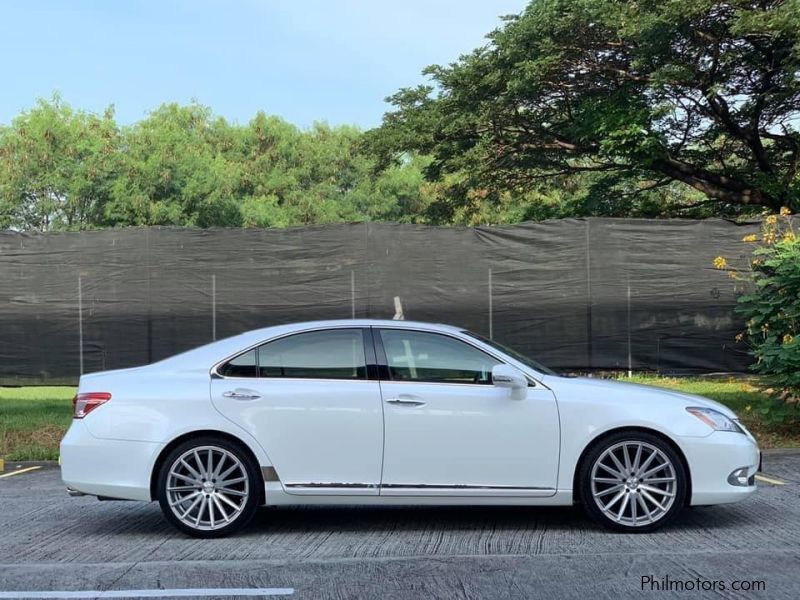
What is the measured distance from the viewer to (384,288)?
12.4 m

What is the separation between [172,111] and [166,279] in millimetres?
38119

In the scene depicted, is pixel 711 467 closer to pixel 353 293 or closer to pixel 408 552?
pixel 408 552

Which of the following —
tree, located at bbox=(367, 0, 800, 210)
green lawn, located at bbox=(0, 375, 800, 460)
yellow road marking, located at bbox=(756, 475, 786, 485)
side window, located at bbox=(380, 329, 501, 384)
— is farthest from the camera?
tree, located at bbox=(367, 0, 800, 210)

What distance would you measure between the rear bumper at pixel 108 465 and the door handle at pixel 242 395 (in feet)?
1.85

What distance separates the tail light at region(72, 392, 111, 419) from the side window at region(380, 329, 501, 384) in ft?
6.38

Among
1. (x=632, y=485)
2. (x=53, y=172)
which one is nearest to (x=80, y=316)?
(x=632, y=485)

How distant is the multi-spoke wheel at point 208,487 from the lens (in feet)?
18.4

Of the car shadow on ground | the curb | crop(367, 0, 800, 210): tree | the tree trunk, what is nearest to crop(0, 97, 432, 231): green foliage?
crop(367, 0, 800, 210): tree

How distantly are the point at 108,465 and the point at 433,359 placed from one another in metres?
2.30

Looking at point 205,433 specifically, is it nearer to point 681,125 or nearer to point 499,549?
point 499,549

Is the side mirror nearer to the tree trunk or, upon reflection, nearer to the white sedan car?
the white sedan car

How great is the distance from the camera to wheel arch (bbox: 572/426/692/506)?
5594 millimetres

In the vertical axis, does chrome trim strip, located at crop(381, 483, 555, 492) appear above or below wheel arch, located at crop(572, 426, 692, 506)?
below

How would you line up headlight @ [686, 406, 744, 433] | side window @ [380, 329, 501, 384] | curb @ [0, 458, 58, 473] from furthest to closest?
curb @ [0, 458, 58, 473] < side window @ [380, 329, 501, 384] < headlight @ [686, 406, 744, 433]
